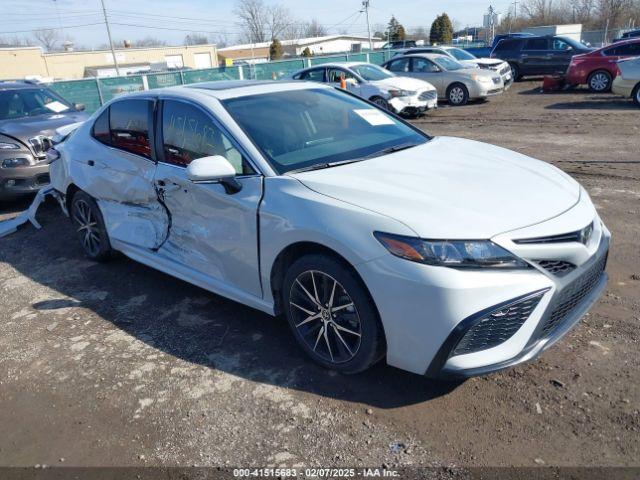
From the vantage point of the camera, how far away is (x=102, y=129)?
5.08 m

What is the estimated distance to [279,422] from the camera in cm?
296

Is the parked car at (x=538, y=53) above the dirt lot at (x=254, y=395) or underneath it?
above

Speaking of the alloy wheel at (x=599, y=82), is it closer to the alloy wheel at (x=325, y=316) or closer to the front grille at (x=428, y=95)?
the front grille at (x=428, y=95)

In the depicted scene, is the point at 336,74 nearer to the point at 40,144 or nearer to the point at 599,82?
the point at 40,144

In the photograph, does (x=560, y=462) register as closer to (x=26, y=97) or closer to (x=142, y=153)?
(x=142, y=153)

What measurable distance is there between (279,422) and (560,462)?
1.42 metres

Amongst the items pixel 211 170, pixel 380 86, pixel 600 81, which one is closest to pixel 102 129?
pixel 211 170

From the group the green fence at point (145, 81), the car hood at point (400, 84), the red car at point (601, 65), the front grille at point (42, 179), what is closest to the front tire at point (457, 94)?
the car hood at point (400, 84)

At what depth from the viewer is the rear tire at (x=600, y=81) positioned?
1666 cm

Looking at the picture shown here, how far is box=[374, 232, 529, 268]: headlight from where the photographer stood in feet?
8.63

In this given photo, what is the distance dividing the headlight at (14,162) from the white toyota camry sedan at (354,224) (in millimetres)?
3625

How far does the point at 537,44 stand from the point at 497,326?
21415 millimetres

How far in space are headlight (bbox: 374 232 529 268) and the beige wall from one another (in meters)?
55.1

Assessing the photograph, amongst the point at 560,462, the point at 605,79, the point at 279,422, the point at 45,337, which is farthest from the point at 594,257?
the point at 605,79
